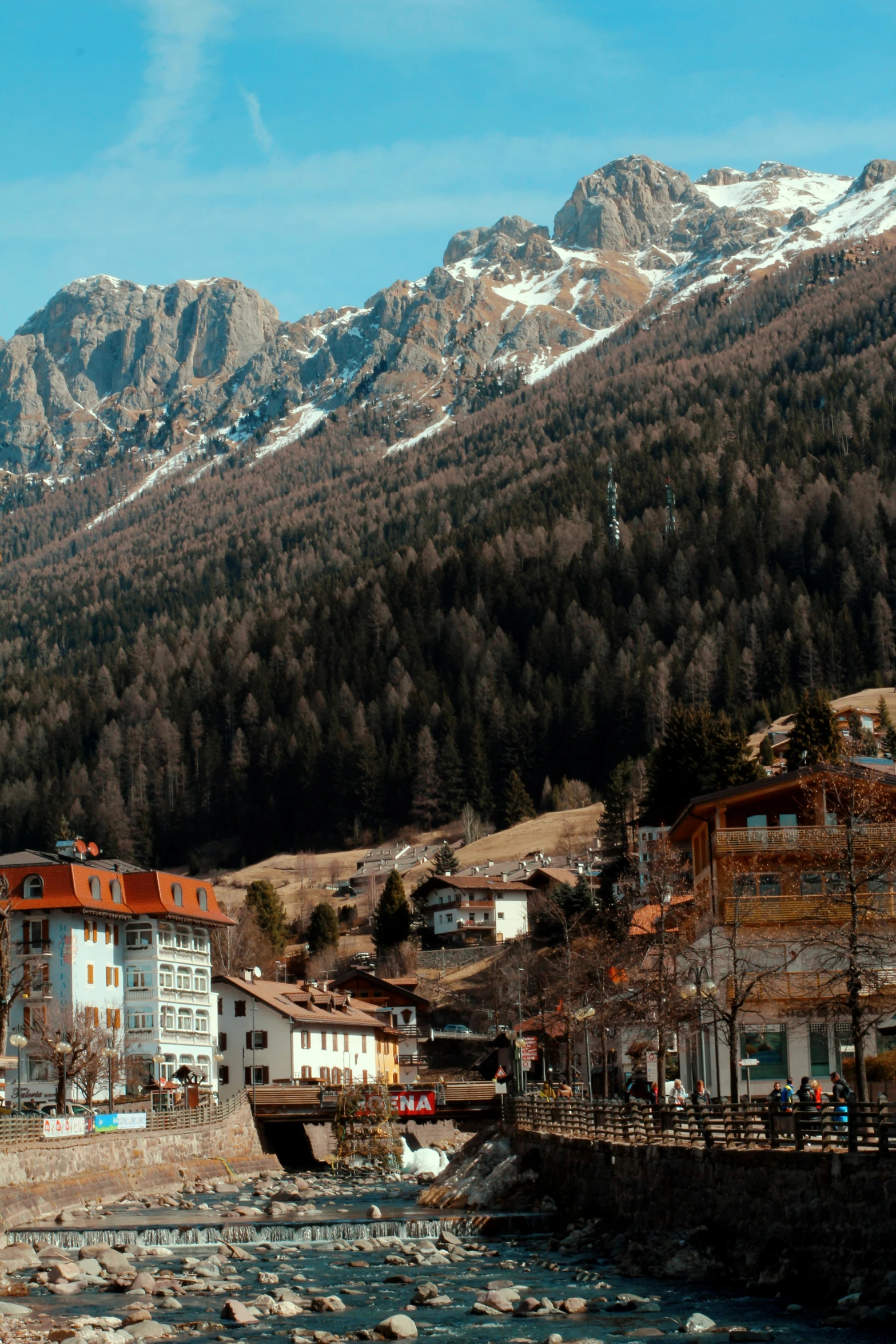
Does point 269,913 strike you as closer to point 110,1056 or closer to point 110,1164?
point 110,1056

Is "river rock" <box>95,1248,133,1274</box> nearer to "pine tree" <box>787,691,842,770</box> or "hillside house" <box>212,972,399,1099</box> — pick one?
"hillside house" <box>212,972,399,1099</box>

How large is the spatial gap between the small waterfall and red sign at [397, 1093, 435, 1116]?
32040mm

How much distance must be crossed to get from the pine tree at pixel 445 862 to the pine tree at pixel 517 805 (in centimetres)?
2089

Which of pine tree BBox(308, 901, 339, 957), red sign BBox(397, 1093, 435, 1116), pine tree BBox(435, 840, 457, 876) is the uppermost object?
pine tree BBox(435, 840, 457, 876)

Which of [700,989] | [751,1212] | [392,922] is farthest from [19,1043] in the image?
[392,922]

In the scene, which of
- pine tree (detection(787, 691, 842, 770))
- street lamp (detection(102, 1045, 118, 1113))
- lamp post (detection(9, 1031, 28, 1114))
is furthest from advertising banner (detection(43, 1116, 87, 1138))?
pine tree (detection(787, 691, 842, 770))

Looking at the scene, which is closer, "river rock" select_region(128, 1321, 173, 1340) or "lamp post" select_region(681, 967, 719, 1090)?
"river rock" select_region(128, 1321, 173, 1340)

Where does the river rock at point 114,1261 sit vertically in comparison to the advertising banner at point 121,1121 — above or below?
below

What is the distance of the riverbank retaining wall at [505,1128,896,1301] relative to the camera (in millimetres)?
29531

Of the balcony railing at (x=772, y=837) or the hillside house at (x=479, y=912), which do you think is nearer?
the balcony railing at (x=772, y=837)

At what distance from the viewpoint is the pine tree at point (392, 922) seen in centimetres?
14262

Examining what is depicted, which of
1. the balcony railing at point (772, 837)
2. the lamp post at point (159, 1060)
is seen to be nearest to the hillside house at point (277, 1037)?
the lamp post at point (159, 1060)

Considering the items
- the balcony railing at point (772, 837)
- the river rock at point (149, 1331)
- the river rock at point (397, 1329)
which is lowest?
the river rock at point (397, 1329)

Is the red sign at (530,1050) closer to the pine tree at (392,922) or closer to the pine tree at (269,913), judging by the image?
the pine tree at (392,922)
